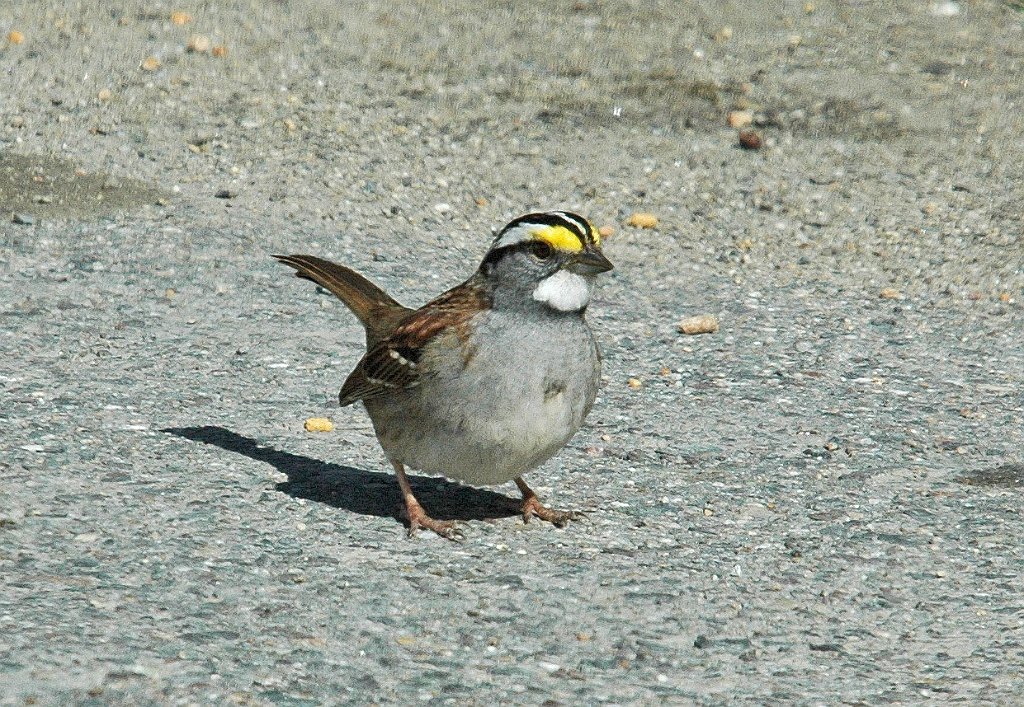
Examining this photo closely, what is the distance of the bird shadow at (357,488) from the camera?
20.3ft

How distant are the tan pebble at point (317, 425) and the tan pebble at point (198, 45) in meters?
5.17

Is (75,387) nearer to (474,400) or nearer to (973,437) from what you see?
(474,400)

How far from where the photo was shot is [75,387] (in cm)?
712

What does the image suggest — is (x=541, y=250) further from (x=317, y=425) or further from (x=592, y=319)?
(x=592, y=319)

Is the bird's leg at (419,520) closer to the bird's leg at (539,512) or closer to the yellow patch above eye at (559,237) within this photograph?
the bird's leg at (539,512)

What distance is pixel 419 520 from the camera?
593cm

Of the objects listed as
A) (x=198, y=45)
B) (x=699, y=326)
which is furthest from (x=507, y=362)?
(x=198, y=45)

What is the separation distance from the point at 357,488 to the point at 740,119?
16.8 ft

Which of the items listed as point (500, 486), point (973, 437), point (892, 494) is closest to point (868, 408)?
point (973, 437)

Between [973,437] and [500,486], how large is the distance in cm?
199

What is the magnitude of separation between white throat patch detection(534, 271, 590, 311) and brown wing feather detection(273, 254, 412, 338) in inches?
33.1

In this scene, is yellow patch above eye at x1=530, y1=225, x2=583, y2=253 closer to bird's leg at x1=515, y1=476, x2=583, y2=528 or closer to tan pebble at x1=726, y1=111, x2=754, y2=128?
bird's leg at x1=515, y1=476, x2=583, y2=528

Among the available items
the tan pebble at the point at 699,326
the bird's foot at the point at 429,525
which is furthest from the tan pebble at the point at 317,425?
the tan pebble at the point at 699,326

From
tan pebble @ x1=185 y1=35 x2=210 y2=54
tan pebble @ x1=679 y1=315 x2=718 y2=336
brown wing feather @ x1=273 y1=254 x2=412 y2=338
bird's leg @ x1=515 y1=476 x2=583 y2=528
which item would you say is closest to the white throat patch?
bird's leg @ x1=515 y1=476 x2=583 y2=528
